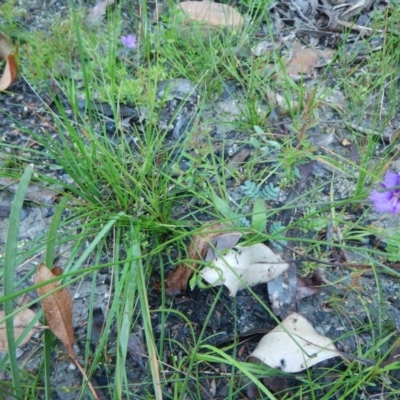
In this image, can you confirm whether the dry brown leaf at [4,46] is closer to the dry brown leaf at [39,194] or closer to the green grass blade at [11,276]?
the dry brown leaf at [39,194]

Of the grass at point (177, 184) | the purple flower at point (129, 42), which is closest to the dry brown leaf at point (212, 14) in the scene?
the grass at point (177, 184)

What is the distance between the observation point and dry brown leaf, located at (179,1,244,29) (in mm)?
1741

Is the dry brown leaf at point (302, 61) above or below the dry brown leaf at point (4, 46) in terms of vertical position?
below

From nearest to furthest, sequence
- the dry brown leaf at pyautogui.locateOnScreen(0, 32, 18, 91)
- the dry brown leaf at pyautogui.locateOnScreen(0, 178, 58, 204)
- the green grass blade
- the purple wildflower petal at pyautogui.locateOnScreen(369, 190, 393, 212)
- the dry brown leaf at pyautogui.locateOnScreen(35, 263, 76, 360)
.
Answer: the green grass blade → the dry brown leaf at pyautogui.locateOnScreen(35, 263, 76, 360) → the purple wildflower petal at pyautogui.locateOnScreen(369, 190, 393, 212) → the dry brown leaf at pyautogui.locateOnScreen(0, 178, 58, 204) → the dry brown leaf at pyautogui.locateOnScreen(0, 32, 18, 91)

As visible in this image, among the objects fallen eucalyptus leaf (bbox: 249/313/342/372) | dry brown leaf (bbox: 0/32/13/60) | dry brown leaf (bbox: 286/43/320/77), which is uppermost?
dry brown leaf (bbox: 0/32/13/60)

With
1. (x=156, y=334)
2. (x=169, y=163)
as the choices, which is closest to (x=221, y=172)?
(x=169, y=163)

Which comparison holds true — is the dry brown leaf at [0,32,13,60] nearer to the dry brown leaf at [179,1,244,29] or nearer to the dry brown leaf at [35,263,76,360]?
the dry brown leaf at [179,1,244,29]

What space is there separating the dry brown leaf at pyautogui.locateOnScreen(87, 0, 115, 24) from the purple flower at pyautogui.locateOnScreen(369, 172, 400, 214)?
1.22 m

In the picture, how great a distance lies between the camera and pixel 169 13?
1.83 metres

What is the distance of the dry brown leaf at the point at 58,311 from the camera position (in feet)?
3.47

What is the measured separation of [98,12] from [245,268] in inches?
47.0

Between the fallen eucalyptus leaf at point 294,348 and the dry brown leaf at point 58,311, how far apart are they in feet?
1.33

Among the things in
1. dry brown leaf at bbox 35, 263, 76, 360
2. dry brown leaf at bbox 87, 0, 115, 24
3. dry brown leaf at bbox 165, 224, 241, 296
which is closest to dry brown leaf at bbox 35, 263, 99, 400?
dry brown leaf at bbox 35, 263, 76, 360

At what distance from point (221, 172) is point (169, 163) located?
15 cm
